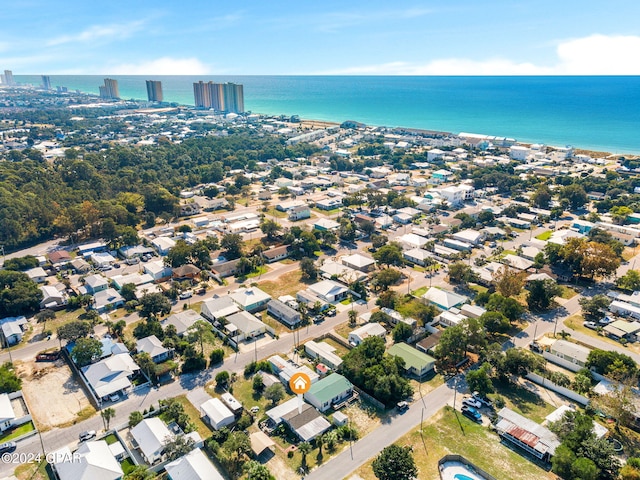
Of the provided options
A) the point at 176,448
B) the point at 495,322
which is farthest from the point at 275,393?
the point at 495,322

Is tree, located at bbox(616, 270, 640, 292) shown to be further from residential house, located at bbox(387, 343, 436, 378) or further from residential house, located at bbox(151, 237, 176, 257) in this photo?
residential house, located at bbox(151, 237, 176, 257)

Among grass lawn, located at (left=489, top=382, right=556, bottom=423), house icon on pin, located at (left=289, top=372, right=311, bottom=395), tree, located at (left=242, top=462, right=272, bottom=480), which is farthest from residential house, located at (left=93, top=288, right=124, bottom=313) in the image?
grass lawn, located at (left=489, top=382, right=556, bottom=423)

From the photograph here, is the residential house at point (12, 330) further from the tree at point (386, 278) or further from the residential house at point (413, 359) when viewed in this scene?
the tree at point (386, 278)

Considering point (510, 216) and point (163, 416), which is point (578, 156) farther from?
point (163, 416)

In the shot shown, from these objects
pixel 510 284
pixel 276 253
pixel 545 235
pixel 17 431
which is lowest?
pixel 17 431

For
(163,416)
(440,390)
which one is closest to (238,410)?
(163,416)

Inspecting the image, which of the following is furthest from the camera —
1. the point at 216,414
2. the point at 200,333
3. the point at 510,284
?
the point at 510,284

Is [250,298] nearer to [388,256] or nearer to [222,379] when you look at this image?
[222,379]
